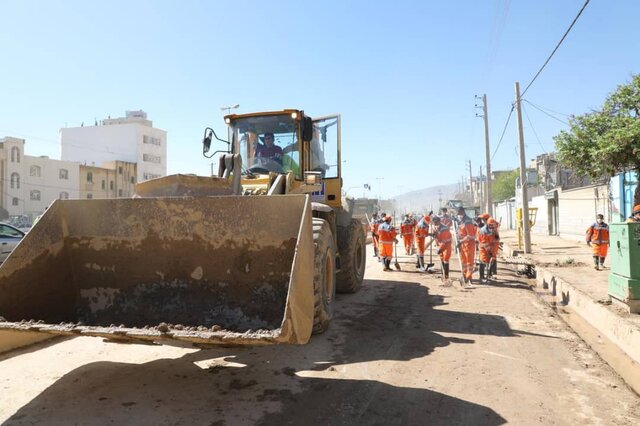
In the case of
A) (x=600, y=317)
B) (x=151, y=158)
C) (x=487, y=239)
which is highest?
(x=151, y=158)

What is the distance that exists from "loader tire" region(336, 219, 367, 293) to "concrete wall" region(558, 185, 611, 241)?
14120 mm

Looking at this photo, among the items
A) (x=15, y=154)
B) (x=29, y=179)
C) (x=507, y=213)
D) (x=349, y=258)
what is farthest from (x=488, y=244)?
(x=29, y=179)

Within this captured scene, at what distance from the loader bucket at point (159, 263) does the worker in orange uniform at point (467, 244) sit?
280 inches

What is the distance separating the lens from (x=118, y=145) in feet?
218

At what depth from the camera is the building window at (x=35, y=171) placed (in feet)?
157

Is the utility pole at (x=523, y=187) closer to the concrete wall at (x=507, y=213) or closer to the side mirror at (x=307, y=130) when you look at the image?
the side mirror at (x=307, y=130)

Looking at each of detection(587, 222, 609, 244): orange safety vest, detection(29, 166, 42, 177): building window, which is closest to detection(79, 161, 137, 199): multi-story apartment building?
A: detection(29, 166, 42, 177): building window

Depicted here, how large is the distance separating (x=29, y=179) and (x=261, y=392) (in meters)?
52.6

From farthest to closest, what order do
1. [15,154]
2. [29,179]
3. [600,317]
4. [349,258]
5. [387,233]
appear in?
[29,179] < [15,154] < [387,233] < [349,258] < [600,317]

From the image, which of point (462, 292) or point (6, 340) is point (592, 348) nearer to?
point (462, 292)

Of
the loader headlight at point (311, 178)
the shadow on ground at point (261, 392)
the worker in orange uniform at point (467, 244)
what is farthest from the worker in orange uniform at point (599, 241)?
the loader headlight at point (311, 178)

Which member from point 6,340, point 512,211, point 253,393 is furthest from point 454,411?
point 512,211

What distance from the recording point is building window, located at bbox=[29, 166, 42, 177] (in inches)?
1880

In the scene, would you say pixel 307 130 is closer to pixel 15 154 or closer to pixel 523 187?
pixel 523 187
